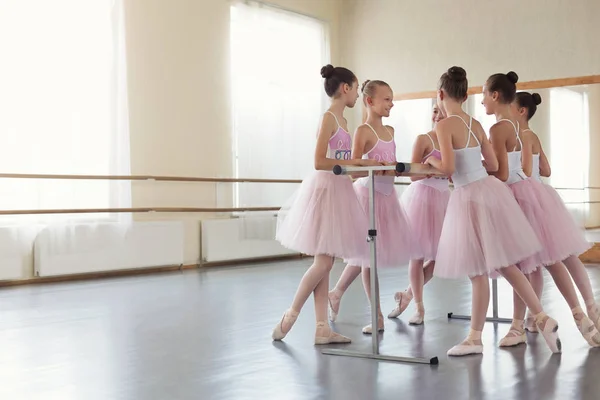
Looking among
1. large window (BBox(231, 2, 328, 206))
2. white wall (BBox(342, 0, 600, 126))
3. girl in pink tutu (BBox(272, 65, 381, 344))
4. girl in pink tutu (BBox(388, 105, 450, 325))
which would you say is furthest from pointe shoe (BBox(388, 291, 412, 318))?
white wall (BBox(342, 0, 600, 126))

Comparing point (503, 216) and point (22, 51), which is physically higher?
point (22, 51)

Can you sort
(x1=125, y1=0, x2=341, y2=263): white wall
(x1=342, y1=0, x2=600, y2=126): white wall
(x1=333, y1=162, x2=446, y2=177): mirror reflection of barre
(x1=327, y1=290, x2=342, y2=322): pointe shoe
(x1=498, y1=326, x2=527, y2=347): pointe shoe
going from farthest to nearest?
1. (x1=342, y1=0, x2=600, y2=126): white wall
2. (x1=125, y1=0, x2=341, y2=263): white wall
3. (x1=327, y1=290, x2=342, y2=322): pointe shoe
4. (x1=498, y1=326, x2=527, y2=347): pointe shoe
5. (x1=333, y1=162, x2=446, y2=177): mirror reflection of barre

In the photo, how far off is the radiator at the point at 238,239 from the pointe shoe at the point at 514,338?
4.63 m

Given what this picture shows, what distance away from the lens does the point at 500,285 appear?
5.56 m

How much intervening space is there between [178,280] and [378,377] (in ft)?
12.2

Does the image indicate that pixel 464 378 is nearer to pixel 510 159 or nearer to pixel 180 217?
pixel 510 159

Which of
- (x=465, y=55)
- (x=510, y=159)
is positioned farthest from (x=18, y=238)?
(x=465, y=55)

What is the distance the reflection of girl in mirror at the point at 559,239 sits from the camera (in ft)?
10.6

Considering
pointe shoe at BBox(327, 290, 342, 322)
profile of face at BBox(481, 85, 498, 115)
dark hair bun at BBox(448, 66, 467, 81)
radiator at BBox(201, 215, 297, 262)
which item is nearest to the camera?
dark hair bun at BBox(448, 66, 467, 81)

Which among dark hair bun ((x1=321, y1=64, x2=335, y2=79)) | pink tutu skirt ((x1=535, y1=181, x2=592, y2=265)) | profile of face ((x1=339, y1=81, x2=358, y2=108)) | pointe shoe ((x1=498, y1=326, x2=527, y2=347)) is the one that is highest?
dark hair bun ((x1=321, y1=64, x2=335, y2=79))

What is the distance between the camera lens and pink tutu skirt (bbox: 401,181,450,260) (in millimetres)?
3797

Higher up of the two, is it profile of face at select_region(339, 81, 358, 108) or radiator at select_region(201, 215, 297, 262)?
profile of face at select_region(339, 81, 358, 108)

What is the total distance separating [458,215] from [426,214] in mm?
797

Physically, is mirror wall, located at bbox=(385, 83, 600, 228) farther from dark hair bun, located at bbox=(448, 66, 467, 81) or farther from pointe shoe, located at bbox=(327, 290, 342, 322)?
dark hair bun, located at bbox=(448, 66, 467, 81)
